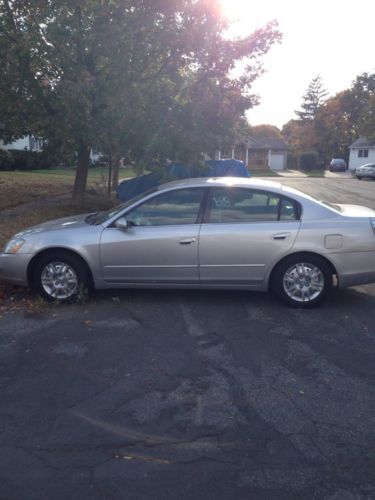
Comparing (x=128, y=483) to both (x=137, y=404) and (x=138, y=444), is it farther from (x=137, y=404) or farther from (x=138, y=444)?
(x=137, y=404)

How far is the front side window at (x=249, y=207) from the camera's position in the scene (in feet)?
19.6

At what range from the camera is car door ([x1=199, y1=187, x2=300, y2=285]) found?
5852 millimetres

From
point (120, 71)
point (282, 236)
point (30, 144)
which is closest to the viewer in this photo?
point (282, 236)

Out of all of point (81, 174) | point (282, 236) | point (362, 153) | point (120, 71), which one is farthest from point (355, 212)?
point (362, 153)

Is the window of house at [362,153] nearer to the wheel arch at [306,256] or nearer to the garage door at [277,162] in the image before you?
the garage door at [277,162]

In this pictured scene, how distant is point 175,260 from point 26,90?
23.6 ft

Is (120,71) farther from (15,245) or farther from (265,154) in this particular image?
(265,154)

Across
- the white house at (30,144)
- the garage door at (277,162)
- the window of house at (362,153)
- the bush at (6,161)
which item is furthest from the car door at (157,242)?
the garage door at (277,162)

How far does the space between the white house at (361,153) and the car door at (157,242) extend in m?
60.5

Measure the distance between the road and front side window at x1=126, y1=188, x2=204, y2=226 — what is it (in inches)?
40.9

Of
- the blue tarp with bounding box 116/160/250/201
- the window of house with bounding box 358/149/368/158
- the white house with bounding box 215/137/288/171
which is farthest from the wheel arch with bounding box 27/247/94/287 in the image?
the window of house with bounding box 358/149/368/158

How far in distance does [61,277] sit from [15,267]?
0.58 metres

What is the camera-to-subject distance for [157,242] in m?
5.91

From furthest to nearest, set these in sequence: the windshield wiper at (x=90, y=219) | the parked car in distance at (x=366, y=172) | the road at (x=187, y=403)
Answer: the parked car in distance at (x=366, y=172) → the windshield wiper at (x=90, y=219) → the road at (x=187, y=403)
